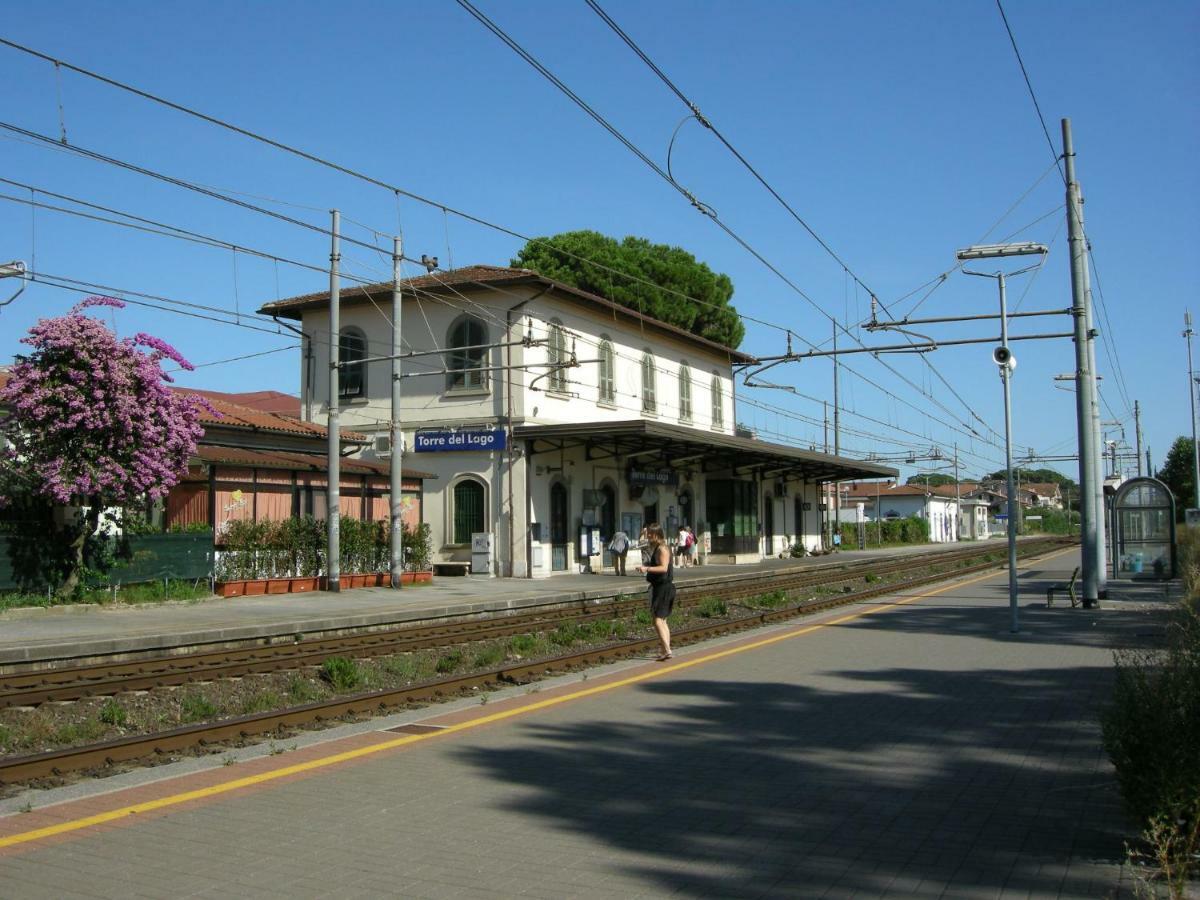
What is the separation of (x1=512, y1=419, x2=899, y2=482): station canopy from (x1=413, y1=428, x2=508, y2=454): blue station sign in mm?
634

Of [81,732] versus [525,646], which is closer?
[81,732]

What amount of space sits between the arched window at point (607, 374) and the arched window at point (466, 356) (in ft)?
15.8

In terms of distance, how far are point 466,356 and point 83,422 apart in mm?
14132

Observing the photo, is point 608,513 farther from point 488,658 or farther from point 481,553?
point 488,658

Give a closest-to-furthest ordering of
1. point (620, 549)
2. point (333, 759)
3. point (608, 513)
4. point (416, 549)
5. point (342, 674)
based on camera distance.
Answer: point (333, 759) < point (342, 674) < point (416, 549) < point (620, 549) < point (608, 513)

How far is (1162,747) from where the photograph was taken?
16.2 feet

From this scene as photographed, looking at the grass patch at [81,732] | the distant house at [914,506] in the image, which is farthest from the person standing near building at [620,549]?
the distant house at [914,506]

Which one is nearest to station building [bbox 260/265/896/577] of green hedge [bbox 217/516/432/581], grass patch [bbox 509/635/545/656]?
green hedge [bbox 217/516/432/581]

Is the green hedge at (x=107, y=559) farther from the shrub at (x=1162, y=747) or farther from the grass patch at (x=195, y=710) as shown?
the shrub at (x=1162, y=747)

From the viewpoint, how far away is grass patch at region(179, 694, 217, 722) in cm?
1026

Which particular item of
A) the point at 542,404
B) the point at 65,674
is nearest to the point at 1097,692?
the point at 65,674

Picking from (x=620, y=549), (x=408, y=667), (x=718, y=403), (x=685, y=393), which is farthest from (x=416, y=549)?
(x=718, y=403)

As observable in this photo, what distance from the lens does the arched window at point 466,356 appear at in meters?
31.5

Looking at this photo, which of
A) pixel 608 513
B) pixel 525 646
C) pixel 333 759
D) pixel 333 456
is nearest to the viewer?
pixel 333 759
